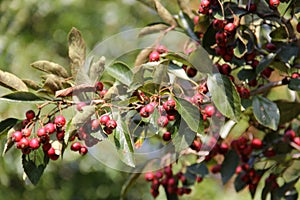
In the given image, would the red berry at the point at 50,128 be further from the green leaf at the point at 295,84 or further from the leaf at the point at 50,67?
the green leaf at the point at 295,84

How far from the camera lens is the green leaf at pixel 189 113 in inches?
41.4

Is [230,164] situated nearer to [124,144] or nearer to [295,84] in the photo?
[295,84]

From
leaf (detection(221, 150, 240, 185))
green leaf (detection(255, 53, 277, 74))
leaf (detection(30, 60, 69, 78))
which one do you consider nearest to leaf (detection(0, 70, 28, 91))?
leaf (detection(30, 60, 69, 78))

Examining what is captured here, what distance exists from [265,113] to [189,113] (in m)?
0.27

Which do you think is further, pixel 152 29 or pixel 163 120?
pixel 152 29

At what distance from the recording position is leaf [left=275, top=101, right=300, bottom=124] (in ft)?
4.71

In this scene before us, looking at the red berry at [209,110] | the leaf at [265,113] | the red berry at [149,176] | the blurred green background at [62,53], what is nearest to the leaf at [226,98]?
the red berry at [209,110]

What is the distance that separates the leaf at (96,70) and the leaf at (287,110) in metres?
0.49

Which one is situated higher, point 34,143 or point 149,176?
point 34,143

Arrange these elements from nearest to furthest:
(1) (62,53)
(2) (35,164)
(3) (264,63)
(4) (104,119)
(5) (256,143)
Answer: (4) (104,119)
(2) (35,164)
(3) (264,63)
(5) (256,143)
(1) (62,53)

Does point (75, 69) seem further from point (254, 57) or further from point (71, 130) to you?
point (254, 57)

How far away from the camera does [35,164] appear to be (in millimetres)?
1133

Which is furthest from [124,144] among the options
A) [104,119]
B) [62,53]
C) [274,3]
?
[62,53]

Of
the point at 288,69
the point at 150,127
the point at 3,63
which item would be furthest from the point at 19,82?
the point at 3,63
